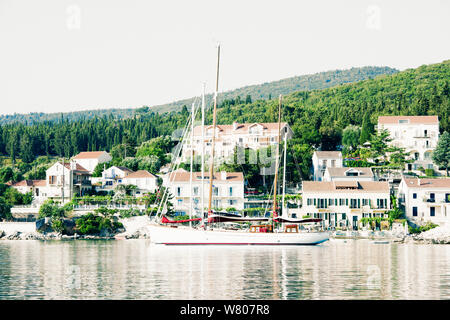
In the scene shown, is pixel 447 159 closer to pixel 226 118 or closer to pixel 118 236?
pixel 118 236

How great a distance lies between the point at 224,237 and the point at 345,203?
20.0 meters

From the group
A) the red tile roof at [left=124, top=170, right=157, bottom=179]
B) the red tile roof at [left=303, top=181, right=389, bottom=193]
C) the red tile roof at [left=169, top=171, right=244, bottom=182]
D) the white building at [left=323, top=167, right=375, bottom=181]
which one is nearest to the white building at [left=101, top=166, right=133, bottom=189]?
the red tile roof at [left=124, top=170, right=157, bottom=179]

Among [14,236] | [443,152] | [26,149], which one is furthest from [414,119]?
[26,149]

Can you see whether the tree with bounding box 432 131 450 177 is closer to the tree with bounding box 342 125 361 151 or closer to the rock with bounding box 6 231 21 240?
the tree with bounding box 342 125 361 151

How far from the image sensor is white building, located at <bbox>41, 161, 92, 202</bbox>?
256 feet

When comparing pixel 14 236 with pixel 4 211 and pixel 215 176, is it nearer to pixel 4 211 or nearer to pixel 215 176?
pixel 4 211

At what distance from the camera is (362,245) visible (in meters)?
51.2

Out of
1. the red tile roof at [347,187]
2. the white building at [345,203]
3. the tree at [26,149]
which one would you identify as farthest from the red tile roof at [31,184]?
the tree at [26,149]

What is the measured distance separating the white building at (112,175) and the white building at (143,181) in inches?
77.3

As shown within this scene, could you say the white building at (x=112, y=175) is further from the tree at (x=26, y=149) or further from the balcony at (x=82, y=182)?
the tree at (x=26, y=149)

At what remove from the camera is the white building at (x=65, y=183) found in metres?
77.9

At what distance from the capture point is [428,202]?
64.2m

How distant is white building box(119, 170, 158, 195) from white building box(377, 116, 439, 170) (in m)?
29.6
